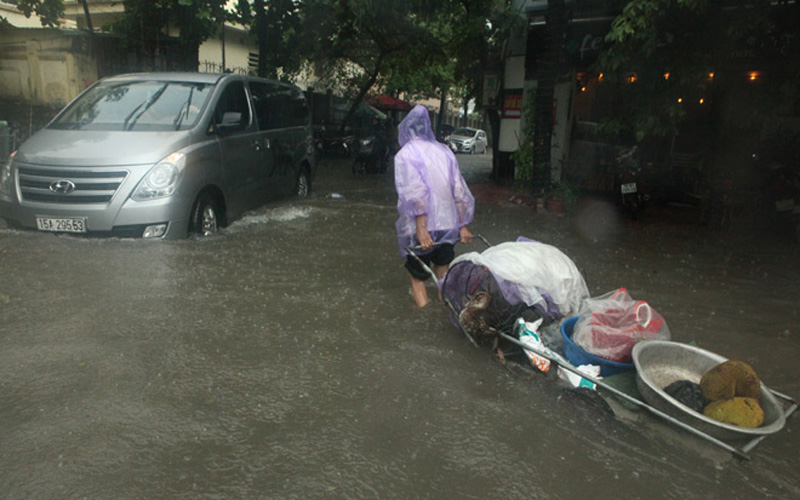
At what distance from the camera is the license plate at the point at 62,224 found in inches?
217

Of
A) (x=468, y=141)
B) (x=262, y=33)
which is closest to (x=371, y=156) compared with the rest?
(x=262, y=33)

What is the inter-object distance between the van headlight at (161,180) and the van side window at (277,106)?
2203 millimetres

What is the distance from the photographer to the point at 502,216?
962 centimetres

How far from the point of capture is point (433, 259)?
4.58m

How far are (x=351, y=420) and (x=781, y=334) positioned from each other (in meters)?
3.50

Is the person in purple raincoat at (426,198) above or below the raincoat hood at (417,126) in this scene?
below

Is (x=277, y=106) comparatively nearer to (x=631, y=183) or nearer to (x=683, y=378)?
(x=631, y=183)

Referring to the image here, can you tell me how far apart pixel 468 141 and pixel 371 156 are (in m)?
17.6

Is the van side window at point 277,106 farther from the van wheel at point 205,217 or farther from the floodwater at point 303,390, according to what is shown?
the floodwater at point 303,390

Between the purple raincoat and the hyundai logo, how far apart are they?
330cm

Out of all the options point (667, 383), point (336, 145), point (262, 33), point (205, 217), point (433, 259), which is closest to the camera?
point (667, 383)

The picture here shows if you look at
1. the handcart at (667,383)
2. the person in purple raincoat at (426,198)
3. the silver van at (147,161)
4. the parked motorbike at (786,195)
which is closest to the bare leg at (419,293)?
the person in purple raincoat at (426,198)

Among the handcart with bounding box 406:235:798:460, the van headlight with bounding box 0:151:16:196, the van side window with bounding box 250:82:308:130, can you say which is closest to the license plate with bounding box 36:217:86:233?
the van headlight with bounding box 0:151:16:196

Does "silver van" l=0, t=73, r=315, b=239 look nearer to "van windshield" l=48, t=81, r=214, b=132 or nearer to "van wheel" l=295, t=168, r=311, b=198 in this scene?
"van windshield" l=48, t=81, r=214, b=132
